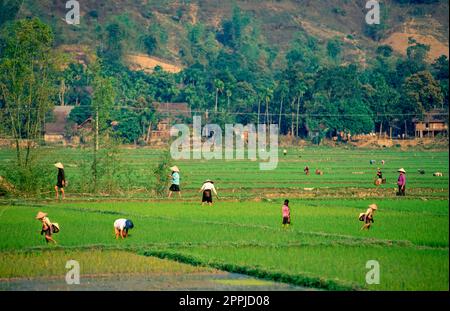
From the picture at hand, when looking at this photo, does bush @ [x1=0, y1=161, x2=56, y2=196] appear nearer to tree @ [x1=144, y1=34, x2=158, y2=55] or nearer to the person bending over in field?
the person bending over in field

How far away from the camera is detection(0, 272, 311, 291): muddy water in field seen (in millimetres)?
11898

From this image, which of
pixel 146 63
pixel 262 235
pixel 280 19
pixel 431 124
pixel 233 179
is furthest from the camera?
pixel 280 19

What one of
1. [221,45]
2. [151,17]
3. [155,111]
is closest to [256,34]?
[221,45]

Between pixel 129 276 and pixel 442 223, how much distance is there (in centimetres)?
719

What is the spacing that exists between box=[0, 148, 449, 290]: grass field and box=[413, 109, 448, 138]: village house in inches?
1557

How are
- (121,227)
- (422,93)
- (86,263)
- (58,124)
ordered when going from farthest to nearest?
(58,124), (422,93), (121,227), (86,263)

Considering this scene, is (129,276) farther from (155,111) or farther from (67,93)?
(67,93)

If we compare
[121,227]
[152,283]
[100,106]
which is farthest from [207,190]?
[152,283]

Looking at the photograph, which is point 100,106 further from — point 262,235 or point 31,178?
point 262,235

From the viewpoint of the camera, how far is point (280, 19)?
465 ft

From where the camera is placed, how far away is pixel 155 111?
214 feet

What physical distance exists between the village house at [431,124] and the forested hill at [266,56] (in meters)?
0.70

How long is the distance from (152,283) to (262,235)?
426 cm
